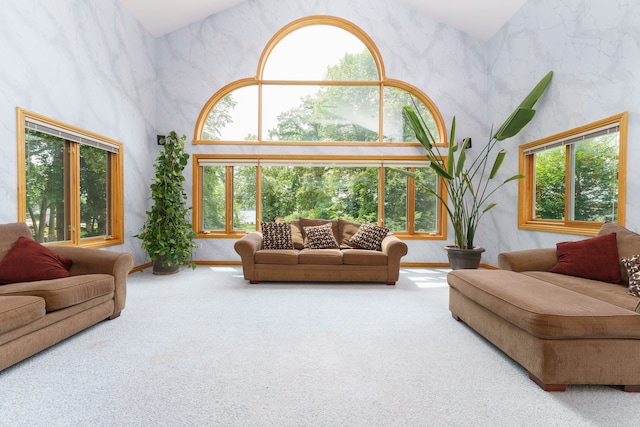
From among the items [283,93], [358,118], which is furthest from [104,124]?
[358,118]

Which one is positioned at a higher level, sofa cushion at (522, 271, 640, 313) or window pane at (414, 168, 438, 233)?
window pane at (414, 168, 438, 233)

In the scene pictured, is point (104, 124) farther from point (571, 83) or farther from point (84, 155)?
point (571, 83)

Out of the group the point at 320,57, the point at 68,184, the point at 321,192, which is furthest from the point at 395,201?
the point at 68,184

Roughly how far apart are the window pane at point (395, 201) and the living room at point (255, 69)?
0.42 m

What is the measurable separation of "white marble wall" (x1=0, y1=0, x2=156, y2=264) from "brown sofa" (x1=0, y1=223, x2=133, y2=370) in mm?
886

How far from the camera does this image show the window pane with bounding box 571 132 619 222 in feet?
12.3

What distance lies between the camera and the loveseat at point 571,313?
1981 mm

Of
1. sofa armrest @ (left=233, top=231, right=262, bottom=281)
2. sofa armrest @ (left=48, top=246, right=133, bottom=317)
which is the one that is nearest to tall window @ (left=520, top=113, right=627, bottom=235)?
sofa armrest @ (left=233, top=231, right=262, bottom=281)

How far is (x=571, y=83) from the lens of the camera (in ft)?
13.5

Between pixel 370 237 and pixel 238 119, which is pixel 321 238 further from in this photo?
pixel 238 119

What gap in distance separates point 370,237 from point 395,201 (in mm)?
1392

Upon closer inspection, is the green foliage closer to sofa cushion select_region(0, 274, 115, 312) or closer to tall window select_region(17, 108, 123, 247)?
sofa cushion select_region(0, 274, 115, 312)

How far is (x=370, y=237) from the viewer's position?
17.0 ft

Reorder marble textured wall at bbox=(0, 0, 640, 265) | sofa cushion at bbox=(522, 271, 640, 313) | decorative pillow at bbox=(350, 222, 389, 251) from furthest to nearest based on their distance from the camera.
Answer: decorative pillow at bbox=(350, 222, 389, 251) < marble textured wall at bbox=(0, 0, 640, 265) < sofa cushion at bbox=(522, 271, 640, 313)
